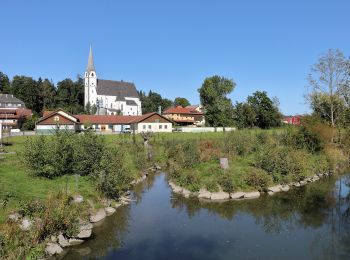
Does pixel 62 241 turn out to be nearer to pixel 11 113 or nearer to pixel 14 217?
pixel 14 217

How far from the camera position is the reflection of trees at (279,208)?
19406mm

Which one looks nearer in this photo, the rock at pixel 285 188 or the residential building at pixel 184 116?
the rock at pixel 285 188

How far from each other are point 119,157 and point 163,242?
43.6ft

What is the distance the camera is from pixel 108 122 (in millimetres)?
69062

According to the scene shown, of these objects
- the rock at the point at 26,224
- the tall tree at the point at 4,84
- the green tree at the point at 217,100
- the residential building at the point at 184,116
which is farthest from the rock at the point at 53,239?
the tall tree at the point at 4,84

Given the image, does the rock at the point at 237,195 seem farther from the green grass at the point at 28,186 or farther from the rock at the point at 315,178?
the rock at the point at 315,178

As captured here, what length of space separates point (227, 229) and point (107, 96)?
3692 inches

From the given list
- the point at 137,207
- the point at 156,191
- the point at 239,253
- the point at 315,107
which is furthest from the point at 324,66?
the point at 239,253

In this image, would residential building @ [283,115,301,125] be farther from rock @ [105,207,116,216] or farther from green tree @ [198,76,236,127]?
rock @ [105,207,116,216]

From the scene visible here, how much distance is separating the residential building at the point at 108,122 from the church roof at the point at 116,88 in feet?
126

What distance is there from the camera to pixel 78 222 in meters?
16.1

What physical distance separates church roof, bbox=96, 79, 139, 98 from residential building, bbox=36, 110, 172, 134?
126ft

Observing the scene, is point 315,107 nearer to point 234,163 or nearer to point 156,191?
point 234,163

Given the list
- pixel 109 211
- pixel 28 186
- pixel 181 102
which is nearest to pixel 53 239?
pixel 109 211
